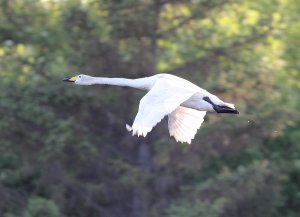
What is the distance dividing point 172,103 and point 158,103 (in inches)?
5.7

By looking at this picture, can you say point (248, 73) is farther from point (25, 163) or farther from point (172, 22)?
point (25, 163)

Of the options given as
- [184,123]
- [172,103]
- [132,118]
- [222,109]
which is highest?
[172,103]

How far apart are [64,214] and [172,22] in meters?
3.54

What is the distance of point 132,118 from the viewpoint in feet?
60.5

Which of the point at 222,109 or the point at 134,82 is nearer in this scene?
the point at 222,109

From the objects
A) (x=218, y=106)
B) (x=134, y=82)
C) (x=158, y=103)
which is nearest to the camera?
(x=158, y=103)

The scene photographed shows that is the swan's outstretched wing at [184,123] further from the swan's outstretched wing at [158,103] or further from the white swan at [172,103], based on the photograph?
the swan's outstretched wing at [158,103]

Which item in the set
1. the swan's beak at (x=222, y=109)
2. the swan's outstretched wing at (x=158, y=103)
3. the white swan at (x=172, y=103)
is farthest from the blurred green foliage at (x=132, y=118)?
the swan's outstretched wing at (x=158, y=103)

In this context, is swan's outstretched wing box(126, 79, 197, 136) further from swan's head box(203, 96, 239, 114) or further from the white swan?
swan's head box(203, 96, 239, 114)

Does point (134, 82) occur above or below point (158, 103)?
below

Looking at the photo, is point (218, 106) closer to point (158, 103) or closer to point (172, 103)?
point (172, 103)

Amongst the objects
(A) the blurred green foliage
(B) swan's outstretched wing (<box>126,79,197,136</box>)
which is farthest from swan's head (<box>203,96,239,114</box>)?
(A) the blurred green foliage

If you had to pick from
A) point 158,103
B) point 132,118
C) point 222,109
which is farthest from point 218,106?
point 132,118

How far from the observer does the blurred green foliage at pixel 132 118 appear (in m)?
18.3
